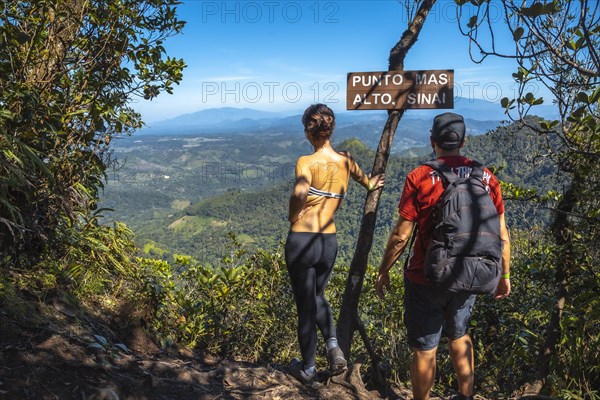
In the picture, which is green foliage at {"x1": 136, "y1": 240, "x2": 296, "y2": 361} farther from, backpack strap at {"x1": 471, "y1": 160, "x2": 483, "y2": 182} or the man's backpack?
backpack strap at {"x1": 471, "y1": 160, "x2": 483, "y2": 182}

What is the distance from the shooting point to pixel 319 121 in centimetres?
283

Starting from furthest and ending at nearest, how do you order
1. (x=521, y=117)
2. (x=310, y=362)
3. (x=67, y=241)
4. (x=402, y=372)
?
(x=402, y=372) < (x=67, y=241) < (x=310, y=362) < (x=521, y=117)

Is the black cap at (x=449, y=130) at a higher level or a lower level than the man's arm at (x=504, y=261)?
higher

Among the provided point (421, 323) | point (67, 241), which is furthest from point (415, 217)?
point (67, 241)

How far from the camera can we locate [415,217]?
2432 mm

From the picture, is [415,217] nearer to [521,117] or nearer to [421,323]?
[421,323]

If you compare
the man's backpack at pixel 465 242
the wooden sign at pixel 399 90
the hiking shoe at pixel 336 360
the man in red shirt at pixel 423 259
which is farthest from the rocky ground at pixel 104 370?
the wooden sign at pixel 399 90

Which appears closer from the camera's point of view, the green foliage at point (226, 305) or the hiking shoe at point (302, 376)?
the hiking shoe at point (302, 376)

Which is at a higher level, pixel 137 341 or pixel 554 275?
pixel 554 275

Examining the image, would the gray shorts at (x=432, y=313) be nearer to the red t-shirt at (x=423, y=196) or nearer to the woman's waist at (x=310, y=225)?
the red t-shirt at (x=423, y=196)

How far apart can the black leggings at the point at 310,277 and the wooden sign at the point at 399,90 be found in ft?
3.34

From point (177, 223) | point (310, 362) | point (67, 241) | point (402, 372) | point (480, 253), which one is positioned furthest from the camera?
point (177, 223)

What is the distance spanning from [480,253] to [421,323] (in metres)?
0.54

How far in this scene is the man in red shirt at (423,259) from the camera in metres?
2.40
